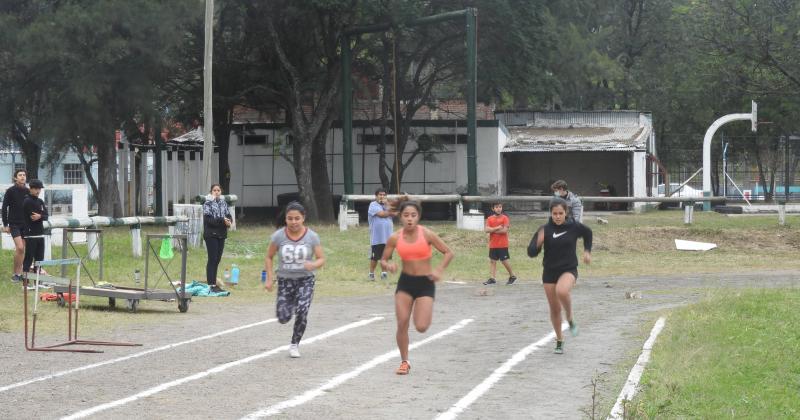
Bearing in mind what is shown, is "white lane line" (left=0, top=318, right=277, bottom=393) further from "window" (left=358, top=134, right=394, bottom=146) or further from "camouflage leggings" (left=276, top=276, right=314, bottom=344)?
"window" (left=358, top=134, right=394, bottom=146)

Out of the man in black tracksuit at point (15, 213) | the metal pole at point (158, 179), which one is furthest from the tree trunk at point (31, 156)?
the man in black tracksuit at point (15, 213)

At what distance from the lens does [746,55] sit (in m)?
33.8

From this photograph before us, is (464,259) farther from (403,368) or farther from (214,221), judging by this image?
(403,368)

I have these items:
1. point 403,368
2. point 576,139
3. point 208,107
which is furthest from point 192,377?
point 576,139

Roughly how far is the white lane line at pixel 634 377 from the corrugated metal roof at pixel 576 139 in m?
37.8

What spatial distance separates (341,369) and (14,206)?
9709 mm

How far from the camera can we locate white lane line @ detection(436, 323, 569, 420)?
360 inches

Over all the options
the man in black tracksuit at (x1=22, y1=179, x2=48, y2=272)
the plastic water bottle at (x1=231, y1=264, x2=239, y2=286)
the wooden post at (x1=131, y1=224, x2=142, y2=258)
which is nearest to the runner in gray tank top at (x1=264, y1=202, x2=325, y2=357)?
the man in black tracksuit at (x1=22, y1=179, x2=48, y2=272)

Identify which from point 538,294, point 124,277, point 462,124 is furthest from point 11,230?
point 462,124

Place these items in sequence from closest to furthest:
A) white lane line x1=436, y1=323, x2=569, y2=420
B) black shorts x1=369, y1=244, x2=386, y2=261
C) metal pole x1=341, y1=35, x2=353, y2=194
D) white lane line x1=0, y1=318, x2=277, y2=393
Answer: white lane line x1=436, y1=323, x2=569, y2=420, white lane line x1=0, y1=318, x2=277, y2=393, black shorts x1=369, y1=244, x2=386, y2=261, metal pole x1=341, y1=35, x2=353, y2=194

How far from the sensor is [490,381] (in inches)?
416

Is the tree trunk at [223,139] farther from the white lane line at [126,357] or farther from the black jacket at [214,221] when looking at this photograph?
the white lane line at [126,357]

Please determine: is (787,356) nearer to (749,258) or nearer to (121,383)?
(121,383)

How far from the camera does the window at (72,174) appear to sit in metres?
69.9
